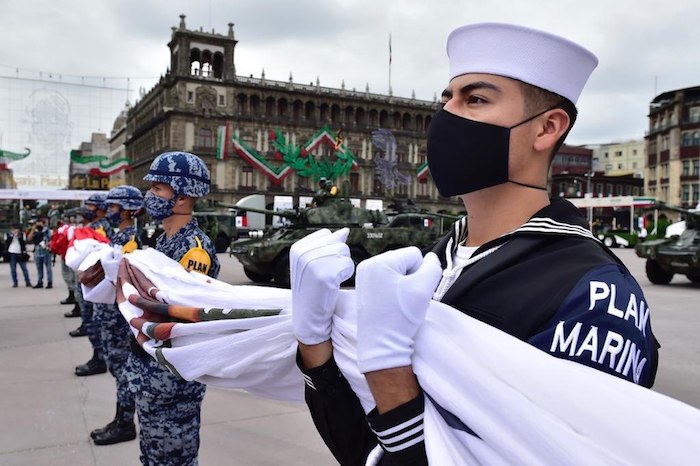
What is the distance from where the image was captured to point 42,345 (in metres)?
6.58

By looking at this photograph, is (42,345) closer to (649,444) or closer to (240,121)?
(649,444)

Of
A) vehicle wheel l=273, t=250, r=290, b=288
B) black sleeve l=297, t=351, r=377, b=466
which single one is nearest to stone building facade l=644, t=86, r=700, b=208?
vehicle wheel l=273, t=250, r=290, b=288

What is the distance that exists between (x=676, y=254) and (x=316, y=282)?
12.9 metres

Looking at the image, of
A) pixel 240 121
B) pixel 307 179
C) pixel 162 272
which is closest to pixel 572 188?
pixel 307 179

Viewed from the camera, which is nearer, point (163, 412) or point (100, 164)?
point (163, 412)

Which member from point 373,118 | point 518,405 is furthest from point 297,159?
point 518,405

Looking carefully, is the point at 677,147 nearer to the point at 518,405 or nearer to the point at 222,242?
the point at 222,242

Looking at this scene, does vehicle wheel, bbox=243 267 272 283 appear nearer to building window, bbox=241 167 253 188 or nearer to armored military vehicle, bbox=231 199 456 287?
armored military vehicle, bbox=231 199 456 287

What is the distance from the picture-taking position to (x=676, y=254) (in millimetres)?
11711

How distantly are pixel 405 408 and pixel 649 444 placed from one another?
39 cm

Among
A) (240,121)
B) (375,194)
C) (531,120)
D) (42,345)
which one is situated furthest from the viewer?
(375,194)

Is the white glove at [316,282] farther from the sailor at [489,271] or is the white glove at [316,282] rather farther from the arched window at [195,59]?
the arched window at [195,59]

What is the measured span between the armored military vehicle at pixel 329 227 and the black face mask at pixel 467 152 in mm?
9470

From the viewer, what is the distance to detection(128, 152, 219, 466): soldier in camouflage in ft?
7.63
